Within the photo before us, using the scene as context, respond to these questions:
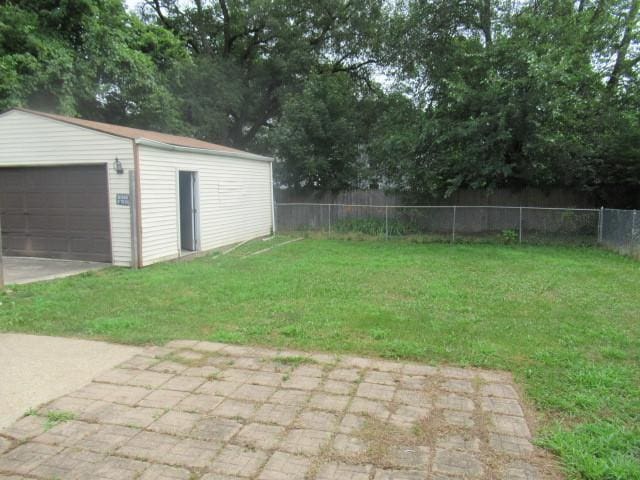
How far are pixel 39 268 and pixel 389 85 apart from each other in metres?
15.1

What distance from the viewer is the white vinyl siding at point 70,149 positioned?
8.89 metres

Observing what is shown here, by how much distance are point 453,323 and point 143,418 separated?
3442 mm

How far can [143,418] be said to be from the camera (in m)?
3.11

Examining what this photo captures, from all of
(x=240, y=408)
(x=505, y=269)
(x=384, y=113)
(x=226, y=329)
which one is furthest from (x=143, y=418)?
(x=384, y=113)

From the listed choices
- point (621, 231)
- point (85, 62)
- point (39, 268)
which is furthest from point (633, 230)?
point (85, 62)

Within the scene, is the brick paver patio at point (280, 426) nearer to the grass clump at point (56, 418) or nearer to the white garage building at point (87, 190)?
the grass clump at point (56, 418)

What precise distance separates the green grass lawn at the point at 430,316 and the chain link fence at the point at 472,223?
300 centimetres

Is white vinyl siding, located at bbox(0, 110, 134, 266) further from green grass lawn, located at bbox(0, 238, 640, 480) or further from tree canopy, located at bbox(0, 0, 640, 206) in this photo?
tree canopy, located at bbox(0, 0, 640, 206)

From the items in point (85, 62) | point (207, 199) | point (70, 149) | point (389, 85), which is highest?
point (389, 85)

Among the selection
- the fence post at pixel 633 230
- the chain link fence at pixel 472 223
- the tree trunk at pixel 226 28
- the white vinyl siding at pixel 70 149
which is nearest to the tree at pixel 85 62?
the tree trunk at pixel 226 28

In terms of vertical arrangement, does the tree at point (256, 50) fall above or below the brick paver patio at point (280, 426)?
above

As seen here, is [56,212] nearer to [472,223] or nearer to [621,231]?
[472,223]

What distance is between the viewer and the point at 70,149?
914cm

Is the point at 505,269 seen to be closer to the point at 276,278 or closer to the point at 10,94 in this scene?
the point at 276,278
